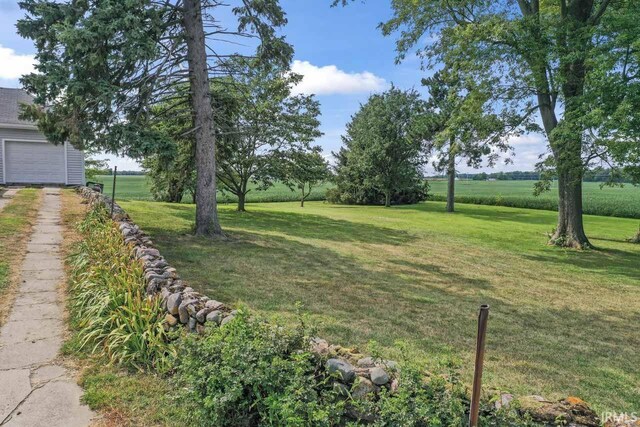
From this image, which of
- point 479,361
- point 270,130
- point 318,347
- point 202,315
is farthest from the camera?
point 270,130

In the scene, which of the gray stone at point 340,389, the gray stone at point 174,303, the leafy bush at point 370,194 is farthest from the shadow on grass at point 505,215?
the gray stone at point 340,389

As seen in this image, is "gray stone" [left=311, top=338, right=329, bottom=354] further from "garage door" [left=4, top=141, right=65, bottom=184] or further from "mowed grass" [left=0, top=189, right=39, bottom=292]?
"garage door" [left=4, top=141, right=65, bottom=184]

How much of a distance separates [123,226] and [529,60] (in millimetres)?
10056

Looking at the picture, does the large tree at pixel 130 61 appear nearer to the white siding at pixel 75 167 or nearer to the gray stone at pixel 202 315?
the gray stone at pixel 202 315

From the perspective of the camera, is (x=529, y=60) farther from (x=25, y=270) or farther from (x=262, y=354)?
(x=25, y=270)

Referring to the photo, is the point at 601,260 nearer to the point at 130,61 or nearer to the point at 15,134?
the point at 130,61

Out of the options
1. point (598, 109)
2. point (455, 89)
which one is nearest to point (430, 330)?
point (598, 109)

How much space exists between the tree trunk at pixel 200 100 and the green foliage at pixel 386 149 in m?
15.4

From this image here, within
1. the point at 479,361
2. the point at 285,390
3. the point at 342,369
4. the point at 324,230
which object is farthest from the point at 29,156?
the point at 479,361

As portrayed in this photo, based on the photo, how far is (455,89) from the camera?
11.7m

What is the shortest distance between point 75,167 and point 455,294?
59.2 ft

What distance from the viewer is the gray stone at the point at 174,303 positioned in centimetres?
353

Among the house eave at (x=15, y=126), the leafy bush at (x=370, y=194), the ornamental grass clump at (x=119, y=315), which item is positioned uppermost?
the house eave at (x=15, y=126)

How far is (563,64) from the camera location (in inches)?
348
